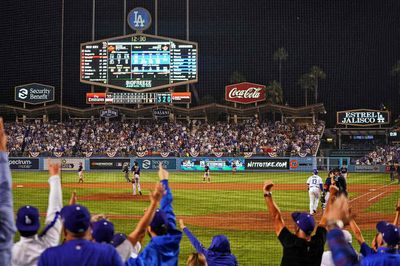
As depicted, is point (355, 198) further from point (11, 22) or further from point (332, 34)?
point (332, 34)

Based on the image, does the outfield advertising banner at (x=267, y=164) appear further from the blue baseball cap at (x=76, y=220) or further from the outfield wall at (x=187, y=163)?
the blue baseball cap at (x=76, y=220)

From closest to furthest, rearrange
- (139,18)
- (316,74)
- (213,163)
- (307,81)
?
(213,163) → (139,18) → (316,74) → (307,81)

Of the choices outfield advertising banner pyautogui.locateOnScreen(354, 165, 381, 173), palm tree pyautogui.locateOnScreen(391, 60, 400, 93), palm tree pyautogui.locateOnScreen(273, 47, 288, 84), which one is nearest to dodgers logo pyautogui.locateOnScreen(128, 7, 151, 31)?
outfield advertising banner pyautogui.locateOnScreen(354, 165, 381, 173)

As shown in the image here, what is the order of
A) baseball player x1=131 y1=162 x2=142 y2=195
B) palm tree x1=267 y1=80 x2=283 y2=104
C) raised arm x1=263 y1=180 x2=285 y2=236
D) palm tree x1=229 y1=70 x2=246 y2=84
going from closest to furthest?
raised arm x1=263 y1=180 x2=285 y2=236 < baseball player x1=131 y1=162 x2=142 y2=195 < palm tree x1=267 y1=80 x2=283 y2=104 < palm tree x1=229 y1=70 x2=246 y2=84

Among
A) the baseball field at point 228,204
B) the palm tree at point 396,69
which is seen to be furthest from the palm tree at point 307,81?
the baseball field at point 228,204

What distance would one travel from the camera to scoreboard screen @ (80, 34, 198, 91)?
1779 inches

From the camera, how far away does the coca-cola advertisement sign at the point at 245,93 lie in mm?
53656

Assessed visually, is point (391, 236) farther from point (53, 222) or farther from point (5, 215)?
point (5, 215)

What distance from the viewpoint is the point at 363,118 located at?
5731 centimetres

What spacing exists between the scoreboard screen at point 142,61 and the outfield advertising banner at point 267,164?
31.2 feet

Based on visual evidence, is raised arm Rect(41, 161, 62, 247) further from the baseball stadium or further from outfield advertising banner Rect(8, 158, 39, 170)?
outfield advertising banner Rect(8, 158, 39, 170)

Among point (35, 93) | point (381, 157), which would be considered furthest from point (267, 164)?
point (35, 93)

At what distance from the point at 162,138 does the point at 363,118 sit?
2405 centimetres

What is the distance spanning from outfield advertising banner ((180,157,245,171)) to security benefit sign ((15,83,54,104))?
1902 cm
